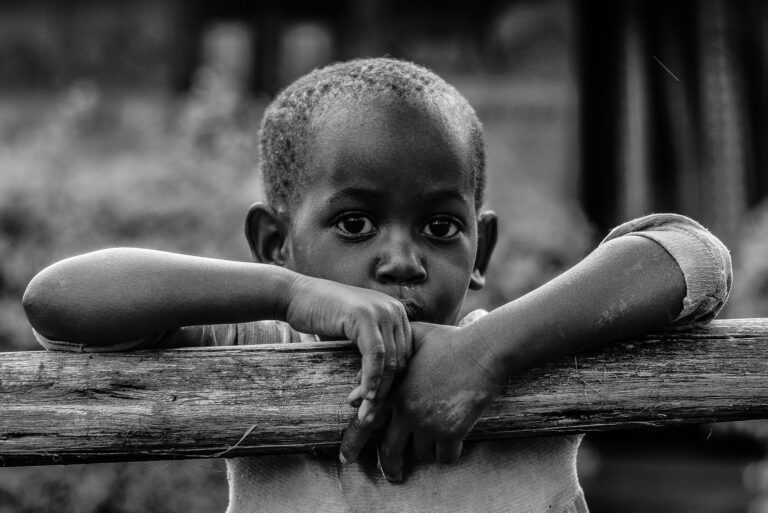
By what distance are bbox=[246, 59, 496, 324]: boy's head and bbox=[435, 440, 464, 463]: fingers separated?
0.29m

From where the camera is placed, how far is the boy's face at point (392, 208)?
5.87 feet

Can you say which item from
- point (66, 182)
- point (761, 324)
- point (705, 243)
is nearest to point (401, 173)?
point (705, 243)

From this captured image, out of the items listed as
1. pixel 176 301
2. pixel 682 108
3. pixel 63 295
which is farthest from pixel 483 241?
pixel 682 108

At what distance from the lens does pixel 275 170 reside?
83.7 inches

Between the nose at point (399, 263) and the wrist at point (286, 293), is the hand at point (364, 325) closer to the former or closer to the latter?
the wrist at point (286, 293)

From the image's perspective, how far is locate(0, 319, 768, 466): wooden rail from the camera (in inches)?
63.1

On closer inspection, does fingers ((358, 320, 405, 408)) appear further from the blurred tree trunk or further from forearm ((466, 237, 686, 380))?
the blurred tree trunk

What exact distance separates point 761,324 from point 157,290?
46.2 inches

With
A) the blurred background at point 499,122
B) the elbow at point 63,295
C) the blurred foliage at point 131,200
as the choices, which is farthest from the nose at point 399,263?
the blurred background at point 499,122

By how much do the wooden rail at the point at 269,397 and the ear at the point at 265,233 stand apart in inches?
19.6

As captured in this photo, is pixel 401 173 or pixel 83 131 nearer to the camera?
pixel 401 173

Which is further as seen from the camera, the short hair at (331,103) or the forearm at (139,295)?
the short hair at (331,103)

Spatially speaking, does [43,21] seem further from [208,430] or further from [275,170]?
[208,430]

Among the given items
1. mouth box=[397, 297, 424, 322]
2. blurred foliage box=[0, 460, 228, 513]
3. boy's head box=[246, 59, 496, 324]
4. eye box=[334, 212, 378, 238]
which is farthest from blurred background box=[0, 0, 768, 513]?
mouth box=[397, 297, 424, 322]
